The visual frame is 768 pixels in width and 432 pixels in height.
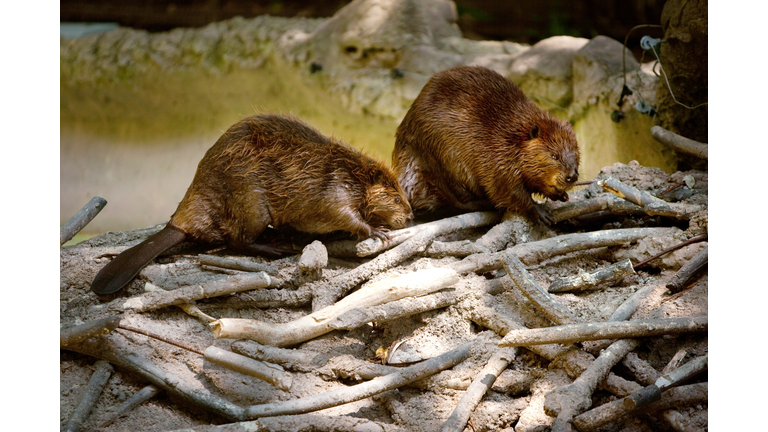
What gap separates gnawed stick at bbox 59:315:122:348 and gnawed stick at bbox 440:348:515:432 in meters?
1.00

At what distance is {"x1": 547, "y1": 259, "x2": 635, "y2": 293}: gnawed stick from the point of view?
2.22 metres

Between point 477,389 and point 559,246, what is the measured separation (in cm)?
81

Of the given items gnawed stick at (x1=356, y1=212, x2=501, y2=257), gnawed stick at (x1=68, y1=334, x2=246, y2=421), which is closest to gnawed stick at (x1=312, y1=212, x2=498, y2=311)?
gnawed stick at (x1=356, y1=212, x2=501, y2=257)

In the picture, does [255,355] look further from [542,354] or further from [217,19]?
[217,19]

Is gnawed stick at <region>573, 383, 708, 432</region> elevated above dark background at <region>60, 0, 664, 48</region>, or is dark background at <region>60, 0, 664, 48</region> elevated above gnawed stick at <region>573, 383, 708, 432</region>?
dark background at <region>60, 0, 664, 48</region>

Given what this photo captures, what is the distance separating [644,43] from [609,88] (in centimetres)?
83

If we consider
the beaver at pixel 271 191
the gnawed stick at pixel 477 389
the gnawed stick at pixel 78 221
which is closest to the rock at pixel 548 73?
the beaver at pixel 271 191

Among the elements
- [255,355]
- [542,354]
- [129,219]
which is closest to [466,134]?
[542,354]

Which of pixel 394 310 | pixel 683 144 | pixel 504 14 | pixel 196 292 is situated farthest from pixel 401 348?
pixel 504 14

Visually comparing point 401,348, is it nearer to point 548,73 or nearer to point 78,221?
point 78,221

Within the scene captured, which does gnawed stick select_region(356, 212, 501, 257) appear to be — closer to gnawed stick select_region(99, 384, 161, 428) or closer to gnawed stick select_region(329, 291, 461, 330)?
gnawed stick select_region(329, 291, 461, 330)

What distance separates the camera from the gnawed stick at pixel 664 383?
1.63 m

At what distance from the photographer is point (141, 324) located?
82.0 inches

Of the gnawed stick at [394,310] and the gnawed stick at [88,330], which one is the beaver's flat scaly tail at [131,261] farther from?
the gnawed stick at [394,310]
